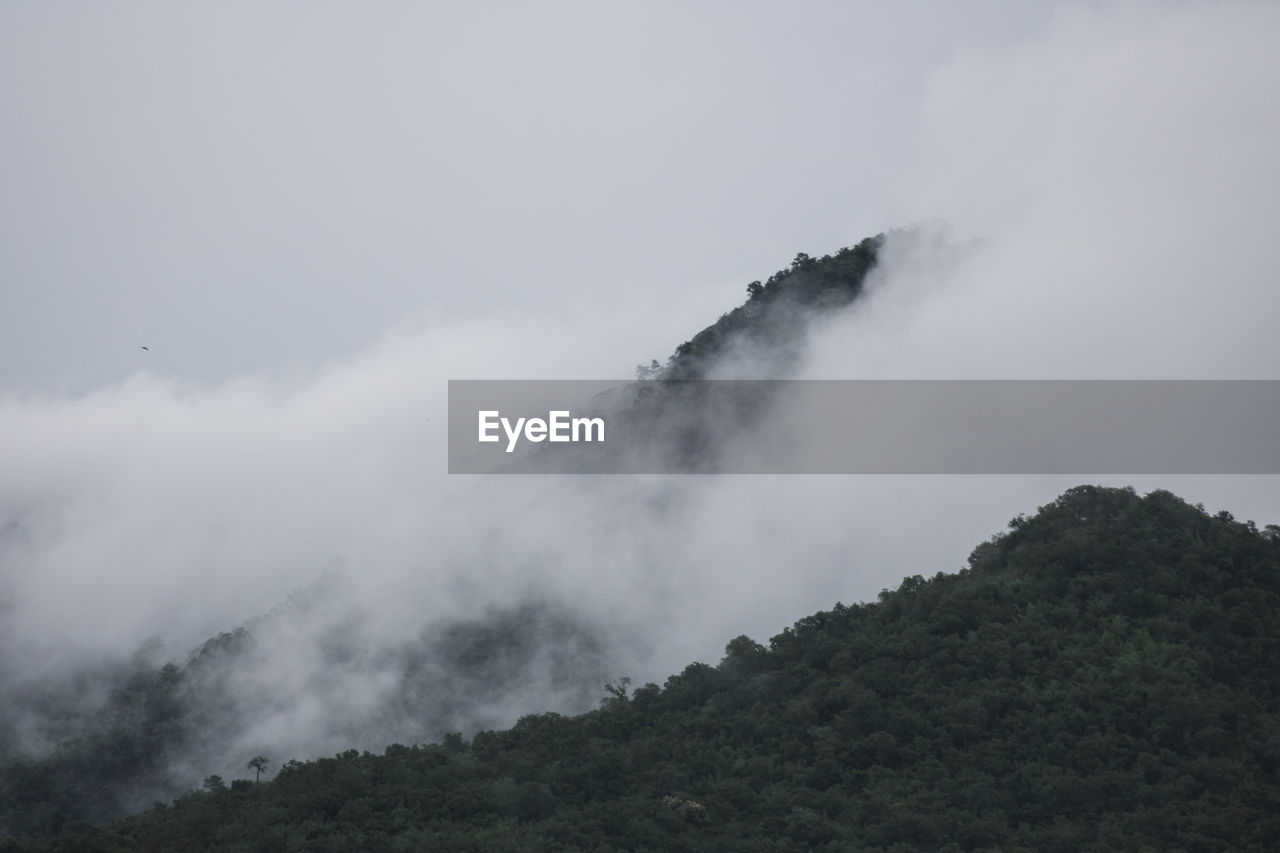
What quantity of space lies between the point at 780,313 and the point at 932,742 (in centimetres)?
2843

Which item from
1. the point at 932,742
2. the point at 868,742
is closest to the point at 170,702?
the point at 868,742

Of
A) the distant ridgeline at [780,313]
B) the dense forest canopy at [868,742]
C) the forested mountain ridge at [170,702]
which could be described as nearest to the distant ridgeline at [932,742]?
the dense forest canopy at [868,742]

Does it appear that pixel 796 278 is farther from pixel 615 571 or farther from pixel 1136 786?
pixel 1136 786

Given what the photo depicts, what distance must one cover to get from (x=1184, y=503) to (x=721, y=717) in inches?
626

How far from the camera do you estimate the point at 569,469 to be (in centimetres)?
5706

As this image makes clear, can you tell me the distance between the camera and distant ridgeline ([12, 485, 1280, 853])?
3006 centimetres

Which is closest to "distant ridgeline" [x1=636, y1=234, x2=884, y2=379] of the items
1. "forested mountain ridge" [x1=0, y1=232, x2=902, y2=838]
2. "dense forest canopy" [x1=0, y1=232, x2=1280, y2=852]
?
"forested mountain ridge" [x1=0, y1=232, x2=902, y2=838]

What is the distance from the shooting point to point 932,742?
34.4m

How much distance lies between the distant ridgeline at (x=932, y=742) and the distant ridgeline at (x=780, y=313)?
60.9 feet

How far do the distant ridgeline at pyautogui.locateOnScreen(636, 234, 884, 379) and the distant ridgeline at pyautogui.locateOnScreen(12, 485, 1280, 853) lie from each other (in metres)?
18.6

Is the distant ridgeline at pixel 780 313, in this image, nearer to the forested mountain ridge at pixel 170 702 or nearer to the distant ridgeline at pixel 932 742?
the forested mountain ridge at pixel 170 702

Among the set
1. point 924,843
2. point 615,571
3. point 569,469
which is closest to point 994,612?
point 924,843

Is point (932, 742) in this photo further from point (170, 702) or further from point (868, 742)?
point (170, 702)

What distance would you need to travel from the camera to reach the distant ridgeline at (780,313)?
2322 inches
